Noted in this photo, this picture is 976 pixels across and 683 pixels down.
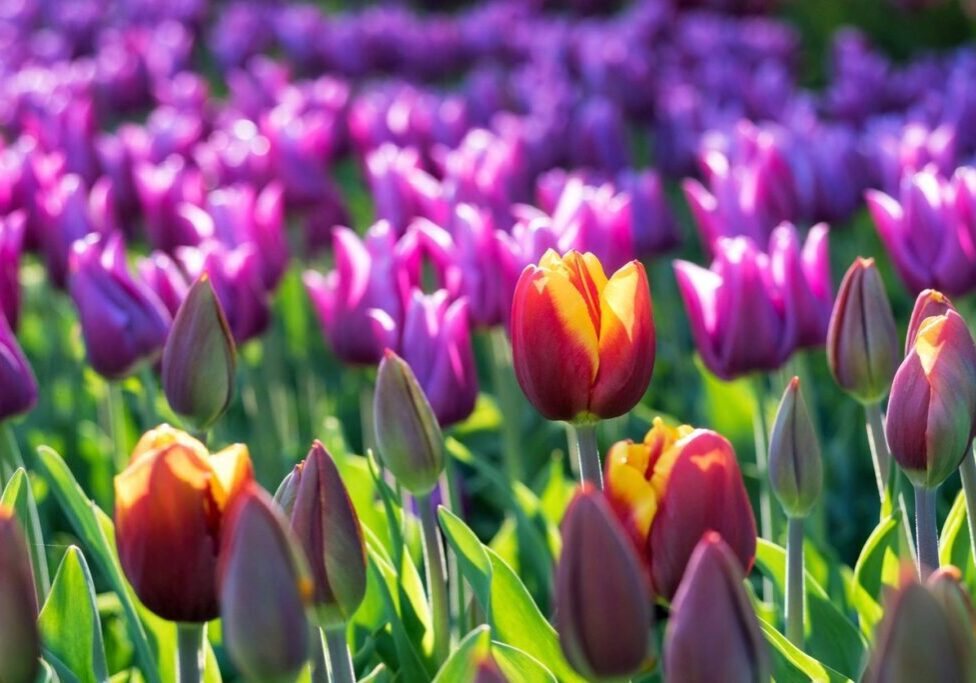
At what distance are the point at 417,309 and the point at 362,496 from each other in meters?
0.34

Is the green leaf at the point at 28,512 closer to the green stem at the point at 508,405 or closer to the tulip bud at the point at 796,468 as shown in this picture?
the tulip bud at the point at 796,468

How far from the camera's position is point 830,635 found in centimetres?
171

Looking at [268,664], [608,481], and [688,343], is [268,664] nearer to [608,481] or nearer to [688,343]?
[608,481]

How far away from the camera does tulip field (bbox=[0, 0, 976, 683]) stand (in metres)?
1.10

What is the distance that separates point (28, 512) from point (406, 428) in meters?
0.55

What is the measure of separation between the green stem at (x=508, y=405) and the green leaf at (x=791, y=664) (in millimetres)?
1174

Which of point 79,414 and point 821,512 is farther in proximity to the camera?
point 79,414

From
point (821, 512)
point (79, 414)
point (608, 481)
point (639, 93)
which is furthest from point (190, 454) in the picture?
point (639, 93)

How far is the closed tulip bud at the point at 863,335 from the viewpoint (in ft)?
5.45

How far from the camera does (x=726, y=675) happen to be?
101 centimetres

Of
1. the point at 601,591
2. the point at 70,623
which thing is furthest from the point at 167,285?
the point at 601,591

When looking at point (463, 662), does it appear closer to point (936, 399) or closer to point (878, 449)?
point (936, 399)

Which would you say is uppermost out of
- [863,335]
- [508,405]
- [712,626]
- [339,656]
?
[712,626]

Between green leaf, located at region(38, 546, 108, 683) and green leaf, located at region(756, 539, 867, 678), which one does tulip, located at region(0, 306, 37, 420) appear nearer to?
green leaf, located at region(38, 546, 108, 683)
